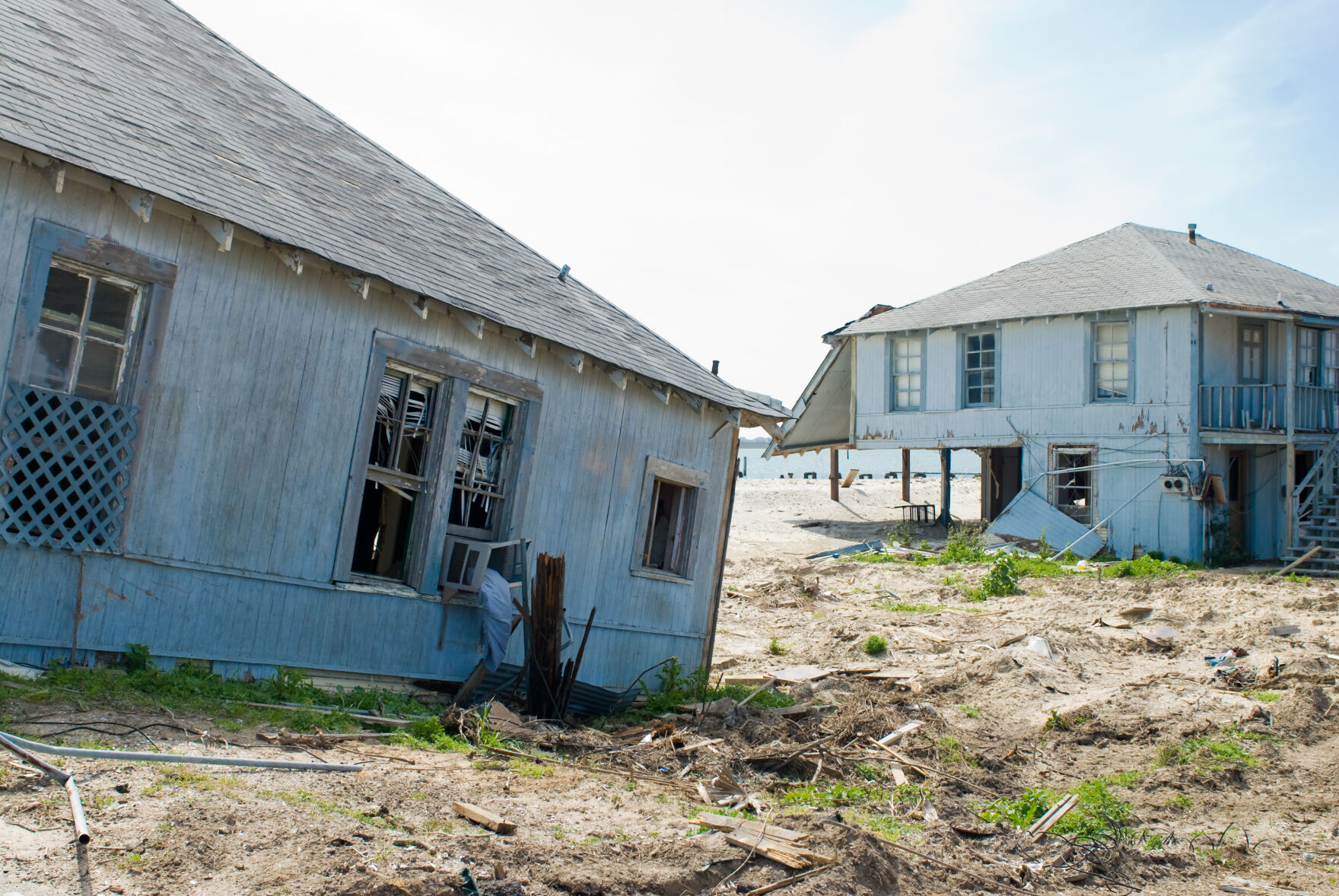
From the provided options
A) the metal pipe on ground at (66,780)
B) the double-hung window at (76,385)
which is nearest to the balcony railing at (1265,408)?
the double-hung window at (76,385)

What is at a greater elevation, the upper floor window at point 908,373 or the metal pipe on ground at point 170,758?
the upper floor window at point 908,373

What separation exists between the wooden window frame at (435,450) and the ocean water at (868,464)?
56051 mm

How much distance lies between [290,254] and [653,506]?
5729 millimetres

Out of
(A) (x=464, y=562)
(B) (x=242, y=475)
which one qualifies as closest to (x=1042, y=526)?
(A) (x=464, y=562)

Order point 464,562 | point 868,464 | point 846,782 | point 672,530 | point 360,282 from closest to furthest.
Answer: point 846,782 → point 360,282 → point 464,562 → point 672,530 → point 868,464

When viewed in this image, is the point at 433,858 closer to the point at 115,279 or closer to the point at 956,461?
the point at 115,279

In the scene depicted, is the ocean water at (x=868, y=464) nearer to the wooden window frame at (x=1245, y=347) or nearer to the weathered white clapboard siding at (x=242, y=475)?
the wooden window frame at (x=1245, y=347)

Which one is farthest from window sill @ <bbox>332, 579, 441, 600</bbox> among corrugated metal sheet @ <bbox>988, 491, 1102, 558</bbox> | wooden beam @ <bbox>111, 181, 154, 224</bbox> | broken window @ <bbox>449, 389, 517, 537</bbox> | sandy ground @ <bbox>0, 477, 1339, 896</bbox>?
corrugated metal sheet @ <bbox>988, 491, 1102, 558</bbox>

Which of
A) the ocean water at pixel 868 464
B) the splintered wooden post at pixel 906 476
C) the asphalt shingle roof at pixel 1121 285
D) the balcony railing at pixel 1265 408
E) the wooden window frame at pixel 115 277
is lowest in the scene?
the wooden window frame at pixel 115 277

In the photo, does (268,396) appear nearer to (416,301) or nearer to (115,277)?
(115,277)

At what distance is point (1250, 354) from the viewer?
2444 cm

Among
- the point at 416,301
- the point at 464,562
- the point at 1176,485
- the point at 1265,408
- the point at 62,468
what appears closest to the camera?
the point at 62,468

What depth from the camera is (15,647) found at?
7598 mm

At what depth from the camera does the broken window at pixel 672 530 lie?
1371 cm
